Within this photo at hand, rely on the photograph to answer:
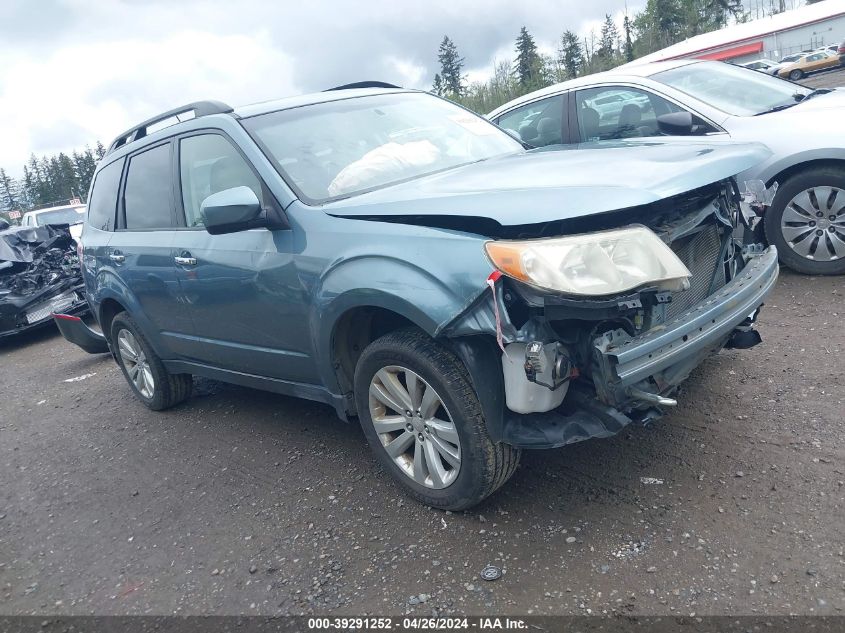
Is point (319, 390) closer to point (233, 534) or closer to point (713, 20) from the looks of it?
point (233, 534)

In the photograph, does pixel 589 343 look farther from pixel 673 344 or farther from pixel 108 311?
pixel 108 311

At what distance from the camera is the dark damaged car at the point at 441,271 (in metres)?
2.46

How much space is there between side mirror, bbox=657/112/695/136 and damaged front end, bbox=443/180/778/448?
2.38 m

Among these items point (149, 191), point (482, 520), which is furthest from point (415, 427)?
point (149, 191)

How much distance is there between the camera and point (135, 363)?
5.27 meters

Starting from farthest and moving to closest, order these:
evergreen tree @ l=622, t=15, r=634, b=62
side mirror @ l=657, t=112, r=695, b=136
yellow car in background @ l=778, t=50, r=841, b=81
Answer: evergreen tree @ l=622, t=15, r=634, b=62
yellow car in background @ l=778, t=50, r=841, b=81
side mirror @ l=657, t=112, r=695, b=136

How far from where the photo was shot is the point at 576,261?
2.41 meters

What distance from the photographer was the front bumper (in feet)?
7.93

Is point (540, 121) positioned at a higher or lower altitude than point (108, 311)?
higher

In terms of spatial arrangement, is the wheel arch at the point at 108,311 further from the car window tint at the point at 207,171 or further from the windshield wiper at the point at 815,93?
the windshield wiper at the point at 815,93

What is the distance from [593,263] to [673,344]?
1.54ft

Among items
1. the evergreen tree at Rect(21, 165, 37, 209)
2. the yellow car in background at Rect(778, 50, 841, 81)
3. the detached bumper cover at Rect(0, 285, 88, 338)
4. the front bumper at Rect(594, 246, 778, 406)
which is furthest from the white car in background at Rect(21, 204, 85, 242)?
the evergreen tree at Rect(21, 165, 37, 209)

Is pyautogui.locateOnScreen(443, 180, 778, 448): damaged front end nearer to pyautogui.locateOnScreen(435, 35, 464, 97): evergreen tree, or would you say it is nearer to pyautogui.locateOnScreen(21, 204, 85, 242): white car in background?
pyautogui.locateOnScreen(21, 204, 85, 242): white car in background

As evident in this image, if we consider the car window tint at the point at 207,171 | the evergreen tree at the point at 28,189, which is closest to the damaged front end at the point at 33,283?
the car window tint at the point at 207,171
